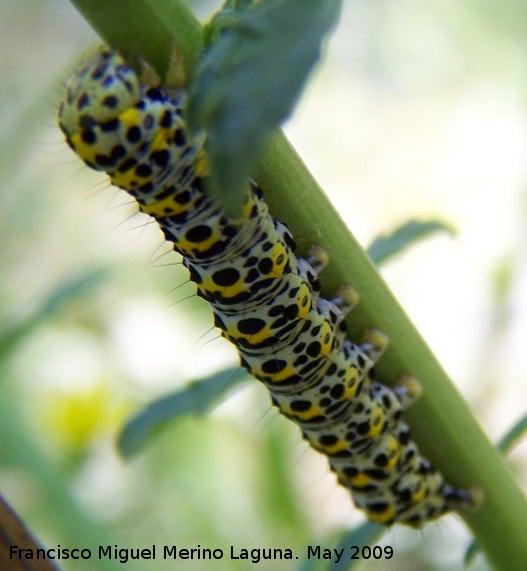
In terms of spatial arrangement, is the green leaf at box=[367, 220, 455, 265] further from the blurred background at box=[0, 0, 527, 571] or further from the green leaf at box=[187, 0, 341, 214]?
the green leaf at box=[187, 0, 341, 214]

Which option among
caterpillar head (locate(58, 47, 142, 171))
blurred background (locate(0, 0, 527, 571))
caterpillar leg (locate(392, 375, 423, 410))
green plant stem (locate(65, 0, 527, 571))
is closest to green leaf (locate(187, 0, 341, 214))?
green plant stem (locate(65, 0, 527, 571))

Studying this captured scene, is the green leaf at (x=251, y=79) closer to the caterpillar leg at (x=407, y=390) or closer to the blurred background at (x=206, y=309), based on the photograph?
the caterpillar leg at (x=407, y=390)

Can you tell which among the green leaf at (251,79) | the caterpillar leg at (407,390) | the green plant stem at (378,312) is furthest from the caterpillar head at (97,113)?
the caterpillar leg at (407,390)

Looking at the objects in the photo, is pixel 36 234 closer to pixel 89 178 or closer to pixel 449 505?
pixel 89 178

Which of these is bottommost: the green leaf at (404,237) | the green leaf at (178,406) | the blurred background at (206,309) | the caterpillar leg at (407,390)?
the blurred background at (206,309)

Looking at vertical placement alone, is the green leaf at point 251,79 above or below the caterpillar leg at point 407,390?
above

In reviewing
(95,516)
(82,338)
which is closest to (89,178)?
(82,338)
